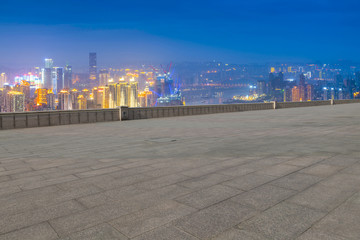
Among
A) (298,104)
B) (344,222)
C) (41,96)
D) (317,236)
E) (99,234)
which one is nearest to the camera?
(317,236)

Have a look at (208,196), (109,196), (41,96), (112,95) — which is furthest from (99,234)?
(41,96)

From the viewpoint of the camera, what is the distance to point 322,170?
548 cm

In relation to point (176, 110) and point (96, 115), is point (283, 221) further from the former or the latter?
point (176, 110)

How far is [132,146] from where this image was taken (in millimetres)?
8805

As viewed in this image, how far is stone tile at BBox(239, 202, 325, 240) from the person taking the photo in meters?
2.95

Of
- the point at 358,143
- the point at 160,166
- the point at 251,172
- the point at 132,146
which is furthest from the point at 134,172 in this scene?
the point at 358,143

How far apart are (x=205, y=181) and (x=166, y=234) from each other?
2.00m

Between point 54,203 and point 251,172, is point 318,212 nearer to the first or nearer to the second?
point 251,172

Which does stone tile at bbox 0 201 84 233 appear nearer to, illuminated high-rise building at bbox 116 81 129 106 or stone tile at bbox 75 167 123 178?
stone tile at bbox 75 167 123 178

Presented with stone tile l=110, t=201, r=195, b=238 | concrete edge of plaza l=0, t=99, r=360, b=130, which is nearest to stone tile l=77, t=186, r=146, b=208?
stone tile l=110, t=201, r=195, b=238

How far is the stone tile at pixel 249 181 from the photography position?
4.56 meters

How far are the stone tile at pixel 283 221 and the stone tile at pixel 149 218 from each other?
2.65 feet

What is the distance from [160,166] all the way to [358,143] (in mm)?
6255

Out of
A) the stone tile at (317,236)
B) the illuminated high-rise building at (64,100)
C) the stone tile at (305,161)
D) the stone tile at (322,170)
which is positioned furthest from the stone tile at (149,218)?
the illuminated high-rise building at (64,100)
